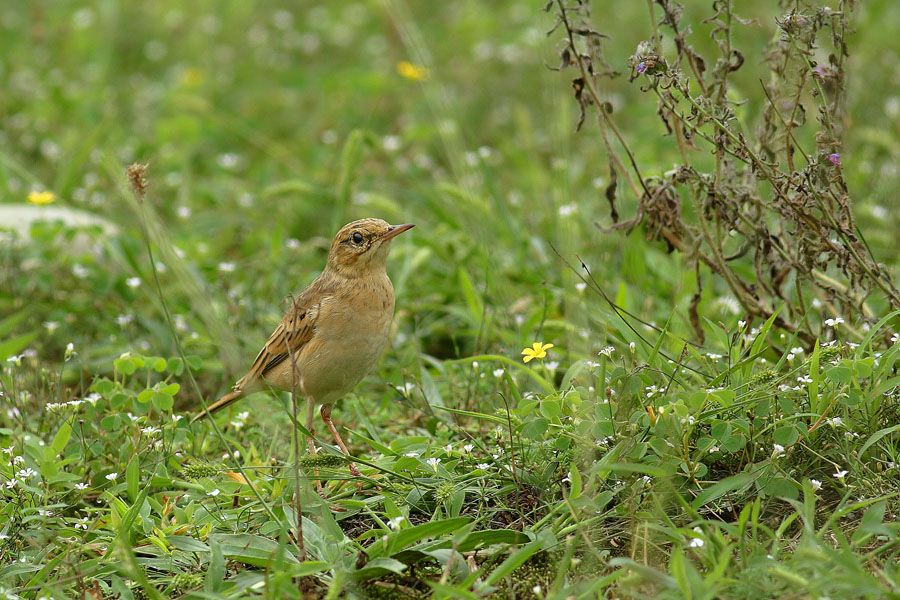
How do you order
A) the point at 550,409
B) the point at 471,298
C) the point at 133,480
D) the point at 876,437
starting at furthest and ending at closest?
the point at 471,298, the point at 133,480, the point at 550,409, the point at 876,437

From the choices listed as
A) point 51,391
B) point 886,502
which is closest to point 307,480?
point 51,391

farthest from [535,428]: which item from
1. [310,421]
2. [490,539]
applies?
[310,421]

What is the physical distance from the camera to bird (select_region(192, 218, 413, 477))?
5383 millimetres

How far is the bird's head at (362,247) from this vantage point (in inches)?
223

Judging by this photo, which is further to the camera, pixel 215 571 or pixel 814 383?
pixel 814 383

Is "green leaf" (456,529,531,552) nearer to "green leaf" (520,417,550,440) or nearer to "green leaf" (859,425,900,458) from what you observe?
"green leaf" (520,417,550,440)

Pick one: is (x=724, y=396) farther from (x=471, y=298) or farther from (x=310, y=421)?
(x=471, y=298)

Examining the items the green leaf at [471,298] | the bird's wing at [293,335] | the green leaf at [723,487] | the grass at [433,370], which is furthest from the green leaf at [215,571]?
the green leaf at [471,298]

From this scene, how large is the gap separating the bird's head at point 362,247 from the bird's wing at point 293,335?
0.15m

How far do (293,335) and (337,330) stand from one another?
0.28 m

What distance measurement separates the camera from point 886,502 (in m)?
4.06

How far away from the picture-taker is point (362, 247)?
5676mm

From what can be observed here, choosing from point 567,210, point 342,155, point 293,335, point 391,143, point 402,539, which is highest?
point 391,143

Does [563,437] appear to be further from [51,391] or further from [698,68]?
[51,391]
